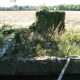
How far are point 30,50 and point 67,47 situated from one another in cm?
103

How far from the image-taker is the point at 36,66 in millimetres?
5309

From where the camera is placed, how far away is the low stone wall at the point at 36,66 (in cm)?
526

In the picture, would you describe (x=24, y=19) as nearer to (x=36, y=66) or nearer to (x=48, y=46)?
(x=48, y=46)

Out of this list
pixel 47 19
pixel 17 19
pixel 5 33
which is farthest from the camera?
pixel 17 19

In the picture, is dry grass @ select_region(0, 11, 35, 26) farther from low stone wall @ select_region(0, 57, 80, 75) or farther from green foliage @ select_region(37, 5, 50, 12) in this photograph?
low stone wall @ select_region(0, 57, 80, 75)

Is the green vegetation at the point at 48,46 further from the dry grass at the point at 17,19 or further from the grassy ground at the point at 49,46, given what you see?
the dry grass at the point at 17,19

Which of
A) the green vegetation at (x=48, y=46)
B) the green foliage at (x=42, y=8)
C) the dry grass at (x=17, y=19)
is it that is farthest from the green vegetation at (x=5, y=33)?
the dry grass at (x=17, y=19)

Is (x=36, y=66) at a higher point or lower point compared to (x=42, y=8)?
lower

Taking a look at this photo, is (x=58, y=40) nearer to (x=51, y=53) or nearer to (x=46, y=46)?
(x=46, y=46)

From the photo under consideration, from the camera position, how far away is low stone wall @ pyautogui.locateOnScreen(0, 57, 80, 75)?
5.26 meters

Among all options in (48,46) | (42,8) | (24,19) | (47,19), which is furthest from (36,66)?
(24,19)

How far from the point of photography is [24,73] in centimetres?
532

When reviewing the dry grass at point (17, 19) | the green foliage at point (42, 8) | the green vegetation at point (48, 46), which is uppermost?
the green foliage at point (42, 8)

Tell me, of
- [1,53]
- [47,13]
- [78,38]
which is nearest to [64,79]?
[1,53]
